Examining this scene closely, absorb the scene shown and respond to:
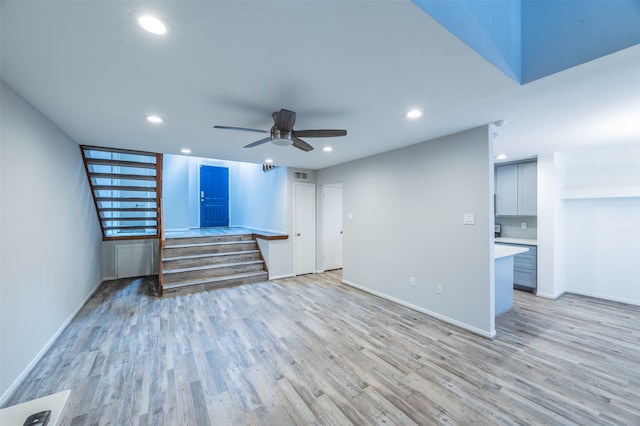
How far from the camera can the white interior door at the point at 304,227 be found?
5.68m

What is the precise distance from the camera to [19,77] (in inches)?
75.2

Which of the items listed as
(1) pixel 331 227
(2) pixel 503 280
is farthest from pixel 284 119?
(1) pixel 331 227

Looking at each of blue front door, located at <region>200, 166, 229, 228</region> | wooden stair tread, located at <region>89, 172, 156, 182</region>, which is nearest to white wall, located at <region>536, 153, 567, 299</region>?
wooden stair tread, located at <region>89, 172, 156, 182</region>

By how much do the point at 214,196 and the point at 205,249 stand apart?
3.57m

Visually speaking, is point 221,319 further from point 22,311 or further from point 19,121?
point 19,121

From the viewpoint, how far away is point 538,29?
1.86 meters

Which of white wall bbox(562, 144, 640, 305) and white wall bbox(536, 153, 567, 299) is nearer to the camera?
white wall bbox(562, 144, 640, 305)

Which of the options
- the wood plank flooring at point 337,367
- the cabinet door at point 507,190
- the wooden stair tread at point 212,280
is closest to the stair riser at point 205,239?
the wooden stair tread at point 212,280

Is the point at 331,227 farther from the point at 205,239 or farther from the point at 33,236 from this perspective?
the point at 33,236

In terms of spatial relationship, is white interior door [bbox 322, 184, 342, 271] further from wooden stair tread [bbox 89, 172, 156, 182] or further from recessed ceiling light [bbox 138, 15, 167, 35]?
recessed ceiling light [bbox 138, 15, 167, 35]

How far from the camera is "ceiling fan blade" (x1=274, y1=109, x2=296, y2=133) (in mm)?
2312

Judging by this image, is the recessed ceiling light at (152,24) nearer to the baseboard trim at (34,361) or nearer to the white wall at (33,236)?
the white wall at (33,236)

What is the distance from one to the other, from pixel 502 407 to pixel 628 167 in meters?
4.48

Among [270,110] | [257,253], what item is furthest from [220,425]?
[257,253]
